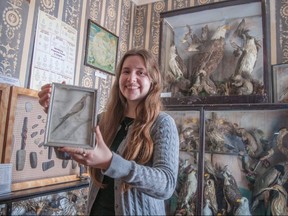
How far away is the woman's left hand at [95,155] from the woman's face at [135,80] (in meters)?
0.30

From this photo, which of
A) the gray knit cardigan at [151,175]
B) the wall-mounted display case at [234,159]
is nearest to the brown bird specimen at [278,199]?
the wall-mounted display case at [234,159]

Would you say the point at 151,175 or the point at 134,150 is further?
the point at 134,150

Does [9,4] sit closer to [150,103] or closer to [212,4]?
[150,103]

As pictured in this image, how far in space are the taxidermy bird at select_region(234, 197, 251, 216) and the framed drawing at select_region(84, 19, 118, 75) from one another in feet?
4.63

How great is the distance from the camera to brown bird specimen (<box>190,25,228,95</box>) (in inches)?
78.5

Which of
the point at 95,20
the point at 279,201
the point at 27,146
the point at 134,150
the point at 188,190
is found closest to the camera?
the point at 134,150

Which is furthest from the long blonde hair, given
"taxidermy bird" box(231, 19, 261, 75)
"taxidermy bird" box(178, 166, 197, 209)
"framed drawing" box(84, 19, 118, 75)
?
"taxidermy bird" box(231, 19, 261, 75)

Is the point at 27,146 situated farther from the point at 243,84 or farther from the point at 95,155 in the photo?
the point at 243,84

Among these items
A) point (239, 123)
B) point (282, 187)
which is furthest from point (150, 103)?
point (282, 187)

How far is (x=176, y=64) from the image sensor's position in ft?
7.11

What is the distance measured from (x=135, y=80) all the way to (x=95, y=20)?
130 cm

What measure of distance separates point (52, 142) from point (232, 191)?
4.76 feet

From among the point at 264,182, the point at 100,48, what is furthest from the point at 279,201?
the point at 100,48

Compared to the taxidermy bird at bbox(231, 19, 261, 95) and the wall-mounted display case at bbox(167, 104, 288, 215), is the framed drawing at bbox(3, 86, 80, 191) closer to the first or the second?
the wall-mounted display case at bbox(167, 104, 288, 215)
